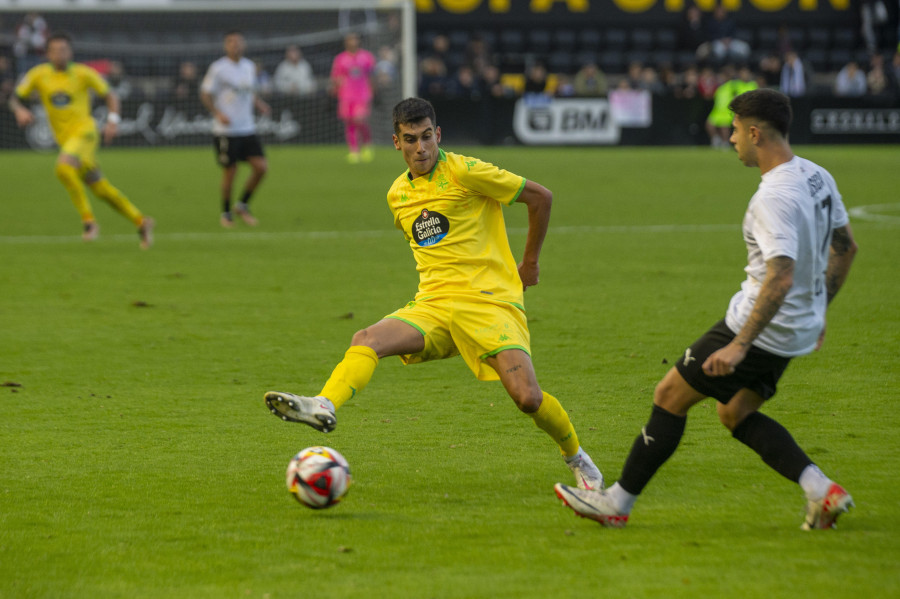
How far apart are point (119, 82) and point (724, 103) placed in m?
14.3

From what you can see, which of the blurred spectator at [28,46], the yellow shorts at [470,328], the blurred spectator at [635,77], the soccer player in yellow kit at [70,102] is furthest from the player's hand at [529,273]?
the blurred spectator at [28,46]

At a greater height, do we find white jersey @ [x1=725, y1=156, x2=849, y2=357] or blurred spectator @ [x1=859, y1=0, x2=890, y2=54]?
blurred spectator @ [x1=859, y1=0, x2=890, y2=54]

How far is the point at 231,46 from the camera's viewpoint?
48.0 feet

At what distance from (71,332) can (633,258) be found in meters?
5.53

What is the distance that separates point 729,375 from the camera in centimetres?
389

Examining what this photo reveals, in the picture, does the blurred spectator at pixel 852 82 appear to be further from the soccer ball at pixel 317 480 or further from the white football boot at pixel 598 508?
the soccer ball at pixel 317 480

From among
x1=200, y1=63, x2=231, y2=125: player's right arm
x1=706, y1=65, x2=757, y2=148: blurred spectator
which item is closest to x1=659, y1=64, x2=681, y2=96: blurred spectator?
x1=706, y1=65, x2=757, y2=148: blurred spectator

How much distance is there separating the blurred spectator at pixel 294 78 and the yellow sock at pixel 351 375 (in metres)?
23.6

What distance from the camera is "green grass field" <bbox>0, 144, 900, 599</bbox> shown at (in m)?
3.67

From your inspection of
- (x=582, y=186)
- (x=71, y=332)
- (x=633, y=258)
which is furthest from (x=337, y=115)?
(x=71, y=332)

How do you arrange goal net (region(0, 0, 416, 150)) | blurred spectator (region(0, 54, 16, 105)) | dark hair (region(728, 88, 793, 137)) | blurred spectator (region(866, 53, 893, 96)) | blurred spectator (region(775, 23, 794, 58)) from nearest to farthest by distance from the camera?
dark hair (region(728, 88, 793, 137)), blurred spectator (region(0, 54, 16, 105)), goal net (region(0, 0, 416, 150)), blurred spectator (region(866, 53, 893, 96)), blurred spectator (region(775, 23, 794, 58))

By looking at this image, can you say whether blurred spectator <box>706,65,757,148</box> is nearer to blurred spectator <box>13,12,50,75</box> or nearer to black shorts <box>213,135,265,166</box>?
black shorts <box>213,135,265,166</box>

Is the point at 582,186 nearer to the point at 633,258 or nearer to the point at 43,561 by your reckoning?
the point at 633,258

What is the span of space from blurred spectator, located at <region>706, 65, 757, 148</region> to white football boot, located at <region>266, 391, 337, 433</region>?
2258cm
